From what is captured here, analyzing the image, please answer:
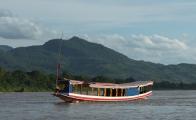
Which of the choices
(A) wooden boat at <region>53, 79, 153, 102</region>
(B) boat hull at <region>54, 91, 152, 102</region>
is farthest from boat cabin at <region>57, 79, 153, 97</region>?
(B) boat hull at <region>54, 91, 152, 102</region>

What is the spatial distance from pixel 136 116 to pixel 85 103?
30.9 m

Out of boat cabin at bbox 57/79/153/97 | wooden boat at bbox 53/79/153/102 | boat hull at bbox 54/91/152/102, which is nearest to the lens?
boat hull at bbox 54/91/152/102

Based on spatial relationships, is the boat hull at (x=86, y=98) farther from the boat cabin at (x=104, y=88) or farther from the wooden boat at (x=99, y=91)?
the boat cabin at (x=104, y=88)

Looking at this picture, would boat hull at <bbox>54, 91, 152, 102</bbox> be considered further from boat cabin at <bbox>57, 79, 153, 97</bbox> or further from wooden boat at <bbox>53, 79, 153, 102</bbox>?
boat cabin at <bbox>57, 79, 153, 97</bbox>

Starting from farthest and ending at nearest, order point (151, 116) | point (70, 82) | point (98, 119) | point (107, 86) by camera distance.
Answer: point (107, 86), point (70, 82), point (151, 116), point (98, 119)

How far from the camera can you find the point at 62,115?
74875mm

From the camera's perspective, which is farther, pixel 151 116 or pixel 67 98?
pixel 67 98

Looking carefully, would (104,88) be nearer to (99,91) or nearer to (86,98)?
(99,91)

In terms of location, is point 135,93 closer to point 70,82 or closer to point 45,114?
point 70,82

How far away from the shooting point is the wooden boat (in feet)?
337

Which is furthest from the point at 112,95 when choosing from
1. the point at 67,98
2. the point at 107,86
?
the point at 67,98

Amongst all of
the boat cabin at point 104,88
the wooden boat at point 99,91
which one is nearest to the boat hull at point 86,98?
the wooden boat at point 99,91

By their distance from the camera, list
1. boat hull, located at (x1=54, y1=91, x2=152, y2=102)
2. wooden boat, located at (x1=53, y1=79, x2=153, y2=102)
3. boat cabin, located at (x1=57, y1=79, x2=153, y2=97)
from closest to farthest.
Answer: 1. boat hull, located at (x1=54, y1=91, x2=152, y2=102)
2. wooden boat, located at (x1=53, y1=79, x2=153, y2=102)
3. boat cabin, located at (x1=57, y1=79, x2=153, y2=97)

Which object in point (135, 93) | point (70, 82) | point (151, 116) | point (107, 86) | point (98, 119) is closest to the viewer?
point (98, 119)
